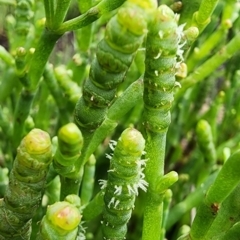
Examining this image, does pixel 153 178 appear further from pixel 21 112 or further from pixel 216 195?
pixel 21 112

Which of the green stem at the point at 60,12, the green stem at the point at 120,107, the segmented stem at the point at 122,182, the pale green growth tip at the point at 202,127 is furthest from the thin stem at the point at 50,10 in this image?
the pale green growth tip at the point at 202,127

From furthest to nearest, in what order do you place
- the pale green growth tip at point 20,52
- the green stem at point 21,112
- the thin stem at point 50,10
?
the green stem at point 21,112 → the pale green growth tip at point 20,52 → the thin stem at point 50,10

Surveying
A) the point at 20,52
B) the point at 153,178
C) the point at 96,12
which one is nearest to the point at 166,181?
the point at 153,178

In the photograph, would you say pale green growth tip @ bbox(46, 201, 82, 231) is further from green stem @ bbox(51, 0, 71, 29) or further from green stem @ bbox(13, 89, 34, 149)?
green stem @ bbox(13, 89, 34, 149)

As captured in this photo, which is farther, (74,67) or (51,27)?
(74,67)

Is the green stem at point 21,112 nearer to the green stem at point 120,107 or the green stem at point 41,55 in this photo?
the green stem at point 41,55

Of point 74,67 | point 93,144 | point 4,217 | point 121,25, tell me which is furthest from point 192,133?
point 121,25

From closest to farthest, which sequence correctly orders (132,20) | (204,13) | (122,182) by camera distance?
(132,20) → (122,182) → (204,13)

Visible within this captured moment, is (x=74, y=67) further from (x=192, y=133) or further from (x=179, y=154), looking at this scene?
(x=192, y=133)
